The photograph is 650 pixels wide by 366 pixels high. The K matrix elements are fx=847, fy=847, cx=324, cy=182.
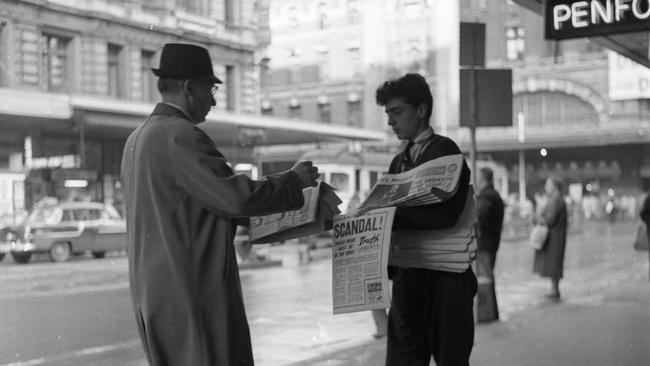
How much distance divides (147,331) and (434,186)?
3.85ft

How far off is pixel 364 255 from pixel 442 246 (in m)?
0.39

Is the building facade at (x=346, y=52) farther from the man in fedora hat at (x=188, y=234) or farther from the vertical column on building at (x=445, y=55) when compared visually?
the man in fedora hat at (x=188, y=234)

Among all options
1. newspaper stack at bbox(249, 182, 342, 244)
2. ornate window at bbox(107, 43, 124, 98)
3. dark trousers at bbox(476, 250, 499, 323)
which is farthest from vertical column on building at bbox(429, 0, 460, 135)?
newspaper stack at bbox(249, 182, 342, 244)

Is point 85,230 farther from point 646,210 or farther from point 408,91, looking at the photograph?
point 408,91

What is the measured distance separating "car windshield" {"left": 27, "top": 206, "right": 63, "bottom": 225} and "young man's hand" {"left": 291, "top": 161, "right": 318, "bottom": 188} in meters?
6.01

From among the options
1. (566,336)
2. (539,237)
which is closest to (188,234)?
(566,336)

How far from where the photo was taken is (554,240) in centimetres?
1059

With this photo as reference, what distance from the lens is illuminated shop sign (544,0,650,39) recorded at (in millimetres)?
5488

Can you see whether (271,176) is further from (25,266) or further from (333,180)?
(333,180)

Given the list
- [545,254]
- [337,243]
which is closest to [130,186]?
[337,243]

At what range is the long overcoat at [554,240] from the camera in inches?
413

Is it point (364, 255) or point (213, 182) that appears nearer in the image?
point (213, 182)

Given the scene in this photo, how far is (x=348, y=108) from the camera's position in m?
16.5

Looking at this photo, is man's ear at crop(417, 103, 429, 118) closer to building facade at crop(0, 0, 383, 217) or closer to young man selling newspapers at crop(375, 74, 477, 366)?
young man selling newspapers at crop(375, 74, 477, 366)
